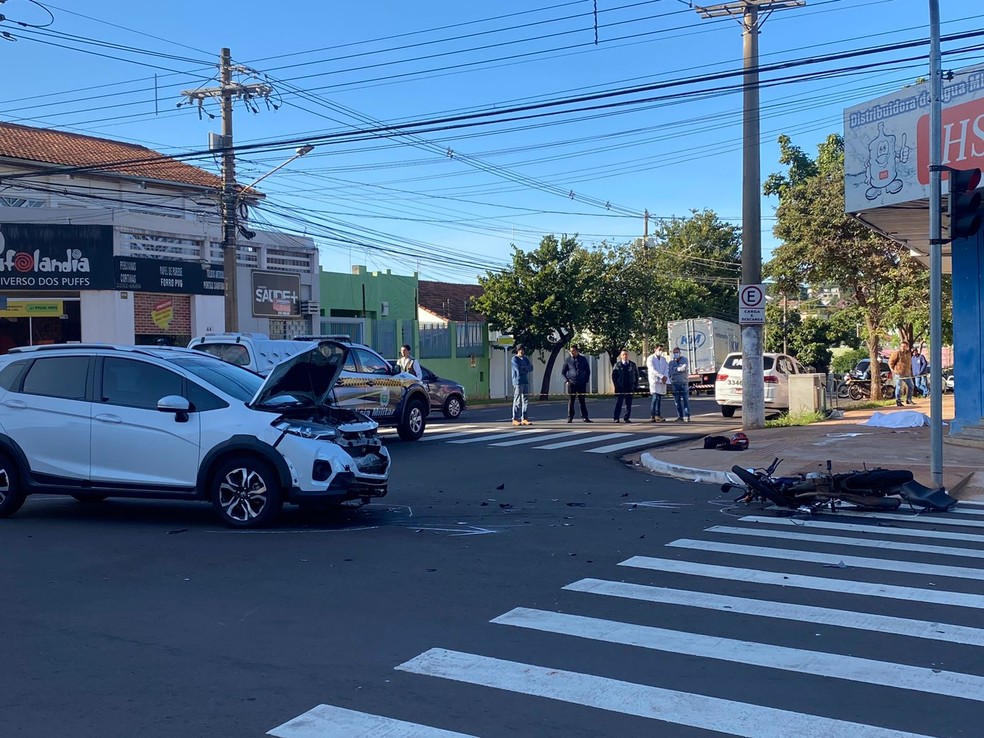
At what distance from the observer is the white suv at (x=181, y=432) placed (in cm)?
967

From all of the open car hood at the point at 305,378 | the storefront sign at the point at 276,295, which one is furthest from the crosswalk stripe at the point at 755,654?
the storefront sign at the point at 276,295

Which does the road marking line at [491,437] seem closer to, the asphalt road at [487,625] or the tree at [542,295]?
the asphalt road at [487,625]

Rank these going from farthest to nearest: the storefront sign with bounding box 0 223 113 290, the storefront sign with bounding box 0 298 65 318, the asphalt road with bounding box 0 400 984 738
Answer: the storefront sign with bounding box 0 298 65 318
the storefront sign with bounding box 0 223 113 290
the asphalt road with bounding box 0 400 984 738

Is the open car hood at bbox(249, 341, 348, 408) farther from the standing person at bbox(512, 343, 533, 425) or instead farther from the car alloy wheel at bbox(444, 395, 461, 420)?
the car alloy wheel at bbox(444, 395, 461, 420)

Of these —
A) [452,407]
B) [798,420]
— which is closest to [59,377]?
[452,407]

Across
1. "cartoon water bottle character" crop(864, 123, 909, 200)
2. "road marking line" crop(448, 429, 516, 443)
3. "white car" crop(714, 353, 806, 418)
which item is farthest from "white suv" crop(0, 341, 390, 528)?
"white car" crop(714, 353, 806, 418)

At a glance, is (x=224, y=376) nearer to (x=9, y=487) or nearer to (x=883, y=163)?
(x=9, y=487)

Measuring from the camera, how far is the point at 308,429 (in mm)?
9781

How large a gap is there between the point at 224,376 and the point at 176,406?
88 cm

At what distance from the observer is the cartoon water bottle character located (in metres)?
16.7

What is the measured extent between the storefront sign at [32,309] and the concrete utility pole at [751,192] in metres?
19.2

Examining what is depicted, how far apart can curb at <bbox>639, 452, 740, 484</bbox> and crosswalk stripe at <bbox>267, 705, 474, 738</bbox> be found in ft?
29.5

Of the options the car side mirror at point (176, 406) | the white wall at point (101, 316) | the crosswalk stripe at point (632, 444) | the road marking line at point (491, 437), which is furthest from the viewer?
the white wall at point (101, 316)

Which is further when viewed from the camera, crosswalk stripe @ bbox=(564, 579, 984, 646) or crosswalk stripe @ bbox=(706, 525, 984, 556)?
crosswalk stripe @ bbox=(706, 525, 984, 556)
